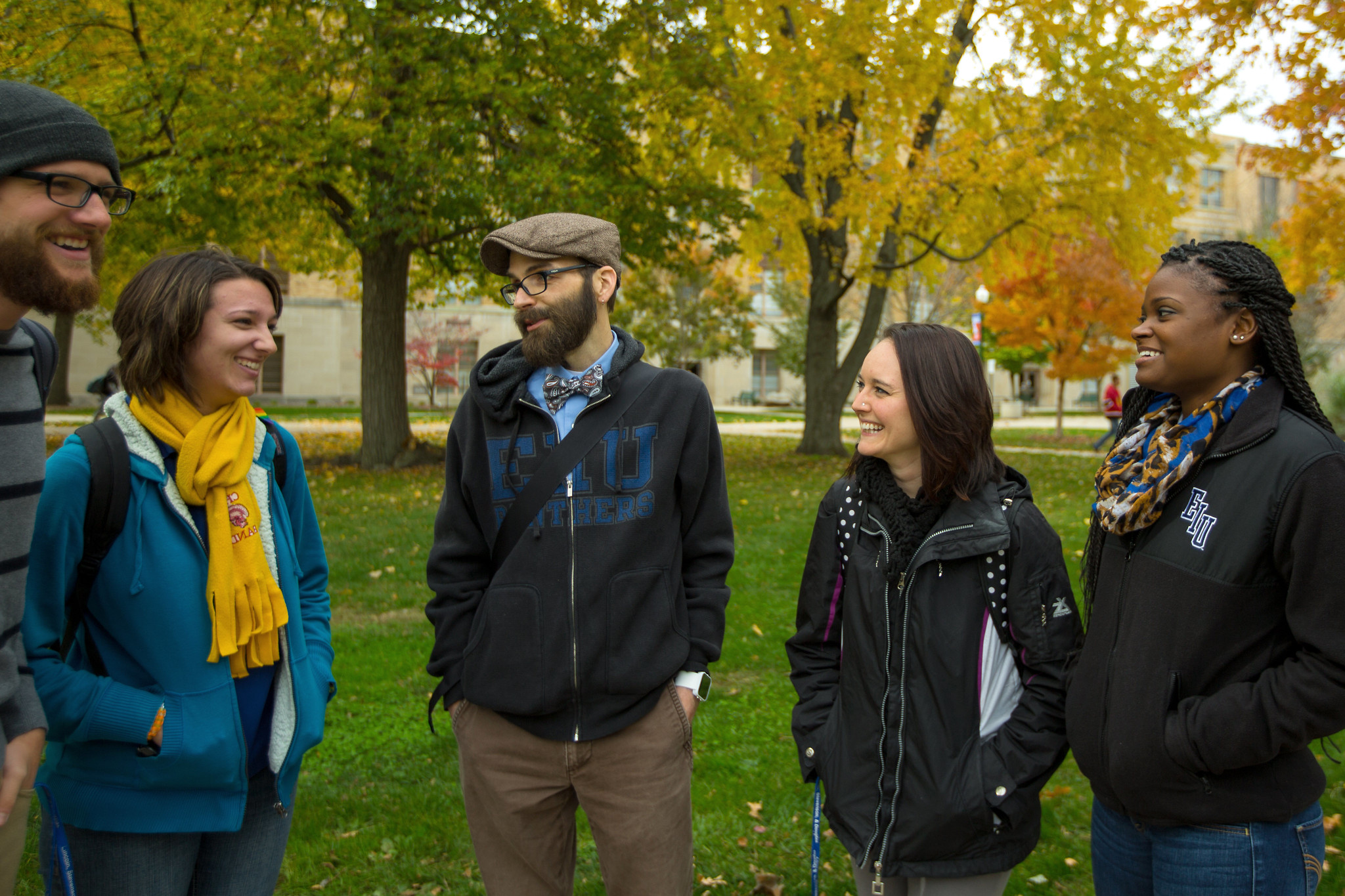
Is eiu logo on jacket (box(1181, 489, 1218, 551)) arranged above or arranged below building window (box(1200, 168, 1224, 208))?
below

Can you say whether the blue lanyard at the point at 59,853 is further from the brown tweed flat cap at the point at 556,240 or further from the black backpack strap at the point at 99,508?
the brown tweed flat cap at the point at 556,240

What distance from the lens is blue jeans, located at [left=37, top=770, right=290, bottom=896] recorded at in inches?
84.6

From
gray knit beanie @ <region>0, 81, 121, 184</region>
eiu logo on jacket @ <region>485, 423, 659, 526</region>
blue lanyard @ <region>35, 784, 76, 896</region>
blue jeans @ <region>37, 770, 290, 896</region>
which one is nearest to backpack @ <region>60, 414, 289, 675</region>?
blue lanyard @ <region>35, 784, 76, 896</region>

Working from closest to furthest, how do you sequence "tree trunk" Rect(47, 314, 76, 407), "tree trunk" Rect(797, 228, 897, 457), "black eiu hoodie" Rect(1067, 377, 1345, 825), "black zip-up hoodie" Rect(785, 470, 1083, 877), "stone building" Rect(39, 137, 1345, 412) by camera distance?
"black eiu hoodie" Rect(1067, 377, 1345, 825), "black zip-up hoodie" Rect(785, 470, 1083, 877), "tree trunk" Rect(797, 228, 897, 457), "tree trunk" Rect(47, 314, 76, 407), "stone building" Rect(39, 137, 1345, 412)

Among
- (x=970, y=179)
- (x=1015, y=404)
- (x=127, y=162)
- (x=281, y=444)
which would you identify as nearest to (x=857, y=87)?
(x=970, y=179)

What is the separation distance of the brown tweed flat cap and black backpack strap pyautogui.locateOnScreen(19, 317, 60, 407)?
3.34ft

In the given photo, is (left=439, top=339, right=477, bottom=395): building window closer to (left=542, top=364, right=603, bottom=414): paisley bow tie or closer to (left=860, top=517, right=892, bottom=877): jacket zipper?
(left=542, top=364, right=603, bottom=414): paisley bow tie

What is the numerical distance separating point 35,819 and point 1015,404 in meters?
41.8

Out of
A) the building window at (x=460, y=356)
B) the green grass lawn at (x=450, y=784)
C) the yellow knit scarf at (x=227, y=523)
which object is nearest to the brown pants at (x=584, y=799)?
the yellow knit scarf at (x=227, y=523)

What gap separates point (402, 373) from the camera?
15.5 m

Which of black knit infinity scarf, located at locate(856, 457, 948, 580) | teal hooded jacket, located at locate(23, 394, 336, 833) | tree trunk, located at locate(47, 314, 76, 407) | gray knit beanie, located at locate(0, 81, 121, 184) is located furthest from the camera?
tree trunk, located at locate(47, 314, 76, 407)

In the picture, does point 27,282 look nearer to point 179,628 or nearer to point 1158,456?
point 179,628

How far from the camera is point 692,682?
8.56 feet

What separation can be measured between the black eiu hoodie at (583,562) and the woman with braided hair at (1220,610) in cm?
103
